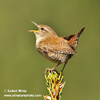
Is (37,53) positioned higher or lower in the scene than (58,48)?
lower

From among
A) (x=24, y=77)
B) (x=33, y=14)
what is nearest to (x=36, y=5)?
(x=33, y=14)

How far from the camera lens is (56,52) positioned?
3.43 m

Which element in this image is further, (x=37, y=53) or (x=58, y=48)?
(x=37, y=53)

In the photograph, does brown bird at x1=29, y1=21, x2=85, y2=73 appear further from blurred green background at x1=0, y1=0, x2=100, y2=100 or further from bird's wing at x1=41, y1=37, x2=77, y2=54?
blurred green background at x1=0, y1=0, x2=100, y2=100

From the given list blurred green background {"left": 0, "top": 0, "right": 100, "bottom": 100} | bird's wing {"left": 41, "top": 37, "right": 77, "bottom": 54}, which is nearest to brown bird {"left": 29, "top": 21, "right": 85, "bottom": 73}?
bird's wing {"left": 41, "top": 37, "right": 77, "bottom": 54}

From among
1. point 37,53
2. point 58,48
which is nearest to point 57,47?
point 58,48

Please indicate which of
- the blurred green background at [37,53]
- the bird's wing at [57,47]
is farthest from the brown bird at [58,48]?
the blurred green background at [37,53]

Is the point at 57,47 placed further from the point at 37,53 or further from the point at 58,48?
the point at 37,53

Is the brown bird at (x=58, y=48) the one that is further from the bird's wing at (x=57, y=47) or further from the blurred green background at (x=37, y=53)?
the blurred green background at (x=37, y=53)

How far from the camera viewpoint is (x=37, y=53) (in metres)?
4.59

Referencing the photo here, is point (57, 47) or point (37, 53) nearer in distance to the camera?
point (57, 47)

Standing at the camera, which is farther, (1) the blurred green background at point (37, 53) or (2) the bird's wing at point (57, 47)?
(1) the blurred green background at point (37, 53)

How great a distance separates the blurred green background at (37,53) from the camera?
13.8 ft

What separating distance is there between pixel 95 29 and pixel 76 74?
995 mm
